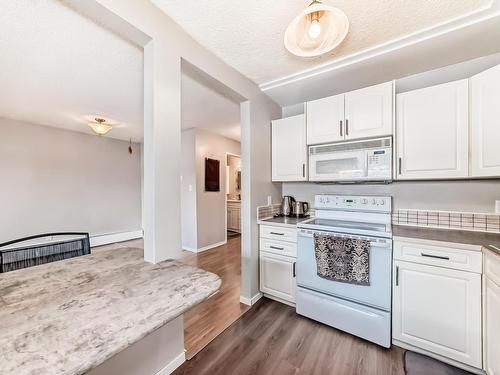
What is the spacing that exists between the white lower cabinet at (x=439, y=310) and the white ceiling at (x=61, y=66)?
284 centimetres

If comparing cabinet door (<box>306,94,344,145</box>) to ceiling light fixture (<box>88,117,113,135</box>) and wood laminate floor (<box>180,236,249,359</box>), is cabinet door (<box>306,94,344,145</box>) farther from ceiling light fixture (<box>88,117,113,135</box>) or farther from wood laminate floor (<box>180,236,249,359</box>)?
ceiling light fixture (<box>88,117,113,135</box>)

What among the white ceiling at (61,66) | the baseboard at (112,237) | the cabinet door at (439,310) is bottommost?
the baseboard at (112,237)

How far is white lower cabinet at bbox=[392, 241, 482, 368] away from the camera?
1.42 metres

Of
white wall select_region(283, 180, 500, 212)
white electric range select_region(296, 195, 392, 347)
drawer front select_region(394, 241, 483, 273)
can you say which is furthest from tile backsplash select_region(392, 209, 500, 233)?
drawer front select_region(394, 241, 483, 273)

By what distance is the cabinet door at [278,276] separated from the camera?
2.23 metres

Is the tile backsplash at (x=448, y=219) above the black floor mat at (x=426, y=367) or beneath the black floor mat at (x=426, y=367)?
above

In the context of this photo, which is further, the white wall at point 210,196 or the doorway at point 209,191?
the white wall at point 210,196

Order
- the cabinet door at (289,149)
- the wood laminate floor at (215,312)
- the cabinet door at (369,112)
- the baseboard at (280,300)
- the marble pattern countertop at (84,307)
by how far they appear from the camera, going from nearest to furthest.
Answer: the marble pattern countertop at (84,307) < the wood laminate floor at (215,312) < the cabinet door at (369,112) < the baseboard at (280,300) < the cabinet door at (289,149)

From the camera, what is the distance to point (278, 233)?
2297 millimetres

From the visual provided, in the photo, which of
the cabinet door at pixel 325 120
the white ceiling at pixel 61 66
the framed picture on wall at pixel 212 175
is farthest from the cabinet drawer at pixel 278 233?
the framed picture on wall at pixel 212 175

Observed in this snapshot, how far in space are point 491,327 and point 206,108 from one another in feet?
11.0

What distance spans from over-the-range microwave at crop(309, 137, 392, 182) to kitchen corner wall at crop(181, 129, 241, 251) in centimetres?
243

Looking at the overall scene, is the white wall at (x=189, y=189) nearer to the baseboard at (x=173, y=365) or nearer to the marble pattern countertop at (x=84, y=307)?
the baseboard at (x=173, y=365)

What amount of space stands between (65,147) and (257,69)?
4.12m
